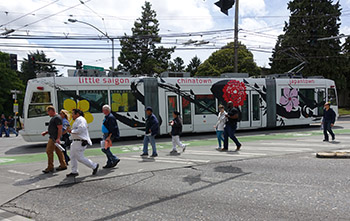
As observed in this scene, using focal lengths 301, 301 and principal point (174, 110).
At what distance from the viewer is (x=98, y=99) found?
44.4 feet

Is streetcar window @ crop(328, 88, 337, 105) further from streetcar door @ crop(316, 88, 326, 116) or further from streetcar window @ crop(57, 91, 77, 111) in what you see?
streetcar window @ crop(57, 91, 77, 111)

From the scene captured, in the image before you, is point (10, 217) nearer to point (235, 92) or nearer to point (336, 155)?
point (336, 155)

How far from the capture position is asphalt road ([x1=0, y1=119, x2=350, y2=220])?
460 centimetres

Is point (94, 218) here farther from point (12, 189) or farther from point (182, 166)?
point (182, 166)

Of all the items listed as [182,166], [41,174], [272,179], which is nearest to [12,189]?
[41,174]

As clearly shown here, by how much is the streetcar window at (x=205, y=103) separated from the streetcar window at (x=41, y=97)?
23.1 ft

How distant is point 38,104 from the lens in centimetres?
1256

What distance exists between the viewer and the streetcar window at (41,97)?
12.6 metres

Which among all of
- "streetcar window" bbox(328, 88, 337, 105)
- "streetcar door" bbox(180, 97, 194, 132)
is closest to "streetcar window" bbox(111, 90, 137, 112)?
"streetcar door" bbox(180, 97, 194, 132)

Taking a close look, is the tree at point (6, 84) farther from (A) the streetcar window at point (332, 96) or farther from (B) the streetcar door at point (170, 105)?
(A) the streetcar window at point (332, 96)

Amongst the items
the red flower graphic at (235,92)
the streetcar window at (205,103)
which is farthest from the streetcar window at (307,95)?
the streetcar window at (205,103)

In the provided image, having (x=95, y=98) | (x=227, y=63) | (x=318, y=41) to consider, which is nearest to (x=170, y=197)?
(x=95, y=98)

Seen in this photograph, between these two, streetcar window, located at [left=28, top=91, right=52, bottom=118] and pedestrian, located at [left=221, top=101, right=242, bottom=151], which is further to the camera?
streetcar window, located at [left=28, top=91, right=52, bottom=118]

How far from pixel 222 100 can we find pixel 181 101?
8.02 ft
